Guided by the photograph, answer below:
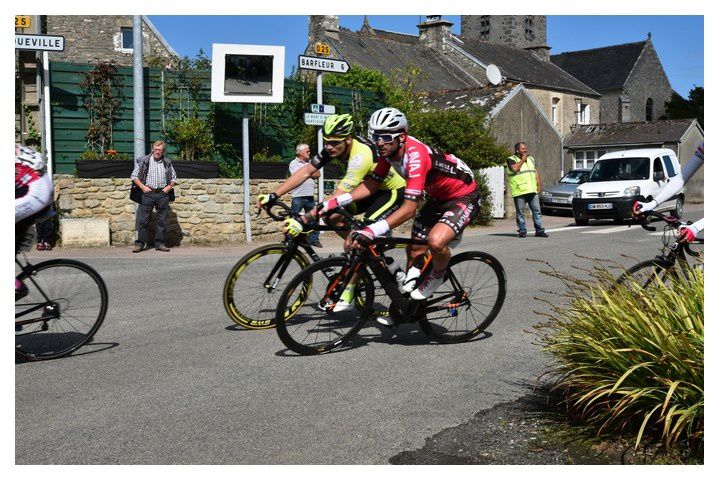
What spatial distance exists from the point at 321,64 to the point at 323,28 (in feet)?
87.8

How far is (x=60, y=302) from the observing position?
632cm

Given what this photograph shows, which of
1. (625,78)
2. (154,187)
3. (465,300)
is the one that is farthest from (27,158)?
(625,78)

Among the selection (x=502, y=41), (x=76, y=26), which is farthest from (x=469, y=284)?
(x=502, y=41)

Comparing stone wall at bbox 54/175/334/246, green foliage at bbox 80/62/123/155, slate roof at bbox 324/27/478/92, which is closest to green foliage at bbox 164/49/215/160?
green foliage at bbox 80/62/123/155

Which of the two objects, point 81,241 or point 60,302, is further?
point 81,241

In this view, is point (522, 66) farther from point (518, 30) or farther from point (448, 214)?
point (448, 214)

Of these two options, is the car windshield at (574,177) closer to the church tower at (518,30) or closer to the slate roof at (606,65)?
the slate roof at (606,65)

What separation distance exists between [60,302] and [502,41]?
91912 mm

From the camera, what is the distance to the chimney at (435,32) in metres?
52.5

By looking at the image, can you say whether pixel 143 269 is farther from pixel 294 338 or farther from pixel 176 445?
pixel 176 445

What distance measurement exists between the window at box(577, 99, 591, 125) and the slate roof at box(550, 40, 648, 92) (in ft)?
34.3

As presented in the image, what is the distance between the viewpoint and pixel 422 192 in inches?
247

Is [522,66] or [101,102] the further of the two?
[522,66]

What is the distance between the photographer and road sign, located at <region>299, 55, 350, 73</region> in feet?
55.2
